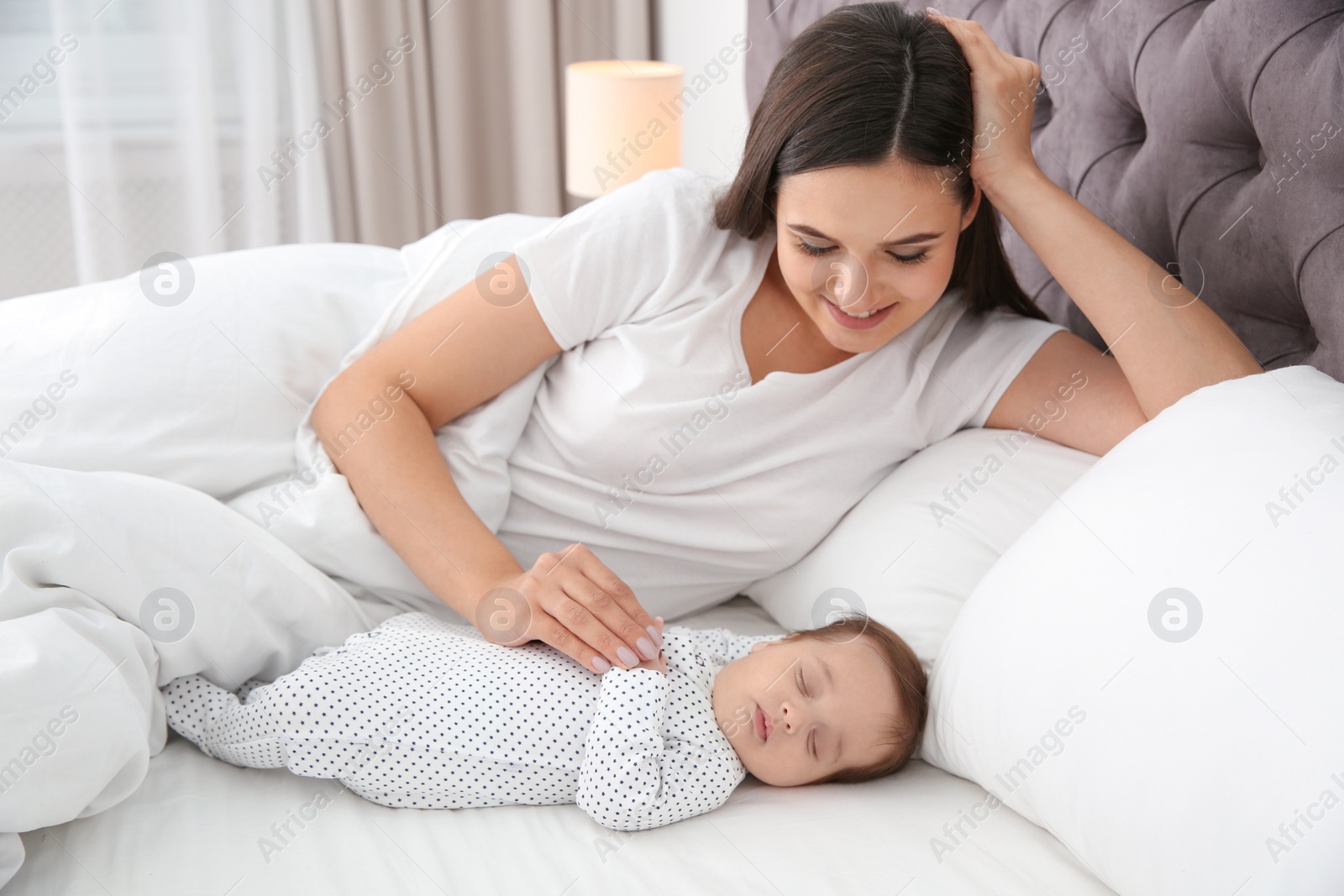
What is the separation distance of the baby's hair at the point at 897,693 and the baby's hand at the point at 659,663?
0.47 feet

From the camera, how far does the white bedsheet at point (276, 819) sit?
88 centimetres

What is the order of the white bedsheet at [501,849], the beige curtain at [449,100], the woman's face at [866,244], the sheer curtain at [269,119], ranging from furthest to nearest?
the beige curtain at [449,100], the sheer curtain at [269,119], the woman's face at [866,244], the white bedsheet at [501,849]

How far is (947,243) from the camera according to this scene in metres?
1.17

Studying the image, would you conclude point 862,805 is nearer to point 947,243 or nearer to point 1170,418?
point 1170,418

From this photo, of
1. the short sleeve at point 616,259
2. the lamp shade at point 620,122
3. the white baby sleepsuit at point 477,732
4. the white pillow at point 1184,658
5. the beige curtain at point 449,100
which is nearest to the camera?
the white pillow at point 1184,658

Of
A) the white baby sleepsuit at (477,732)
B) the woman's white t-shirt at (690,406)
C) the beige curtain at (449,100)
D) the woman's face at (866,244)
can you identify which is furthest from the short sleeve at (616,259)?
the beige curtain at (449,100)

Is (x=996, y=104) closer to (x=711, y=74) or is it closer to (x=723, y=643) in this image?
(x=723, y=643)

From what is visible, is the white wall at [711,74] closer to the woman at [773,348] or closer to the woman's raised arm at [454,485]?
the woman at [773,348]

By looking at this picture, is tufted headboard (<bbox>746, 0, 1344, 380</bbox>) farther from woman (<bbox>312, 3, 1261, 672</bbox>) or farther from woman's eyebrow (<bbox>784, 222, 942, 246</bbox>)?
woman's eyebrow (<bbox>784, 222, 942, 246</bbox>)

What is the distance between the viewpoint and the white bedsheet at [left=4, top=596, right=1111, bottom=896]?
0.86 meters

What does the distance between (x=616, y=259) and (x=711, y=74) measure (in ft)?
5.55

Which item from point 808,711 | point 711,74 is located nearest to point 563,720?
point 808,711

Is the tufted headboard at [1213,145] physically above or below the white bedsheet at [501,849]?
above

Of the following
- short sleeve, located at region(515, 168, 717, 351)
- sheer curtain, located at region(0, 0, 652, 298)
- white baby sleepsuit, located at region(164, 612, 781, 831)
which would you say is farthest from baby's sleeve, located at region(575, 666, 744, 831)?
sheer curtain, located at region(0, 0, 652, 298)
